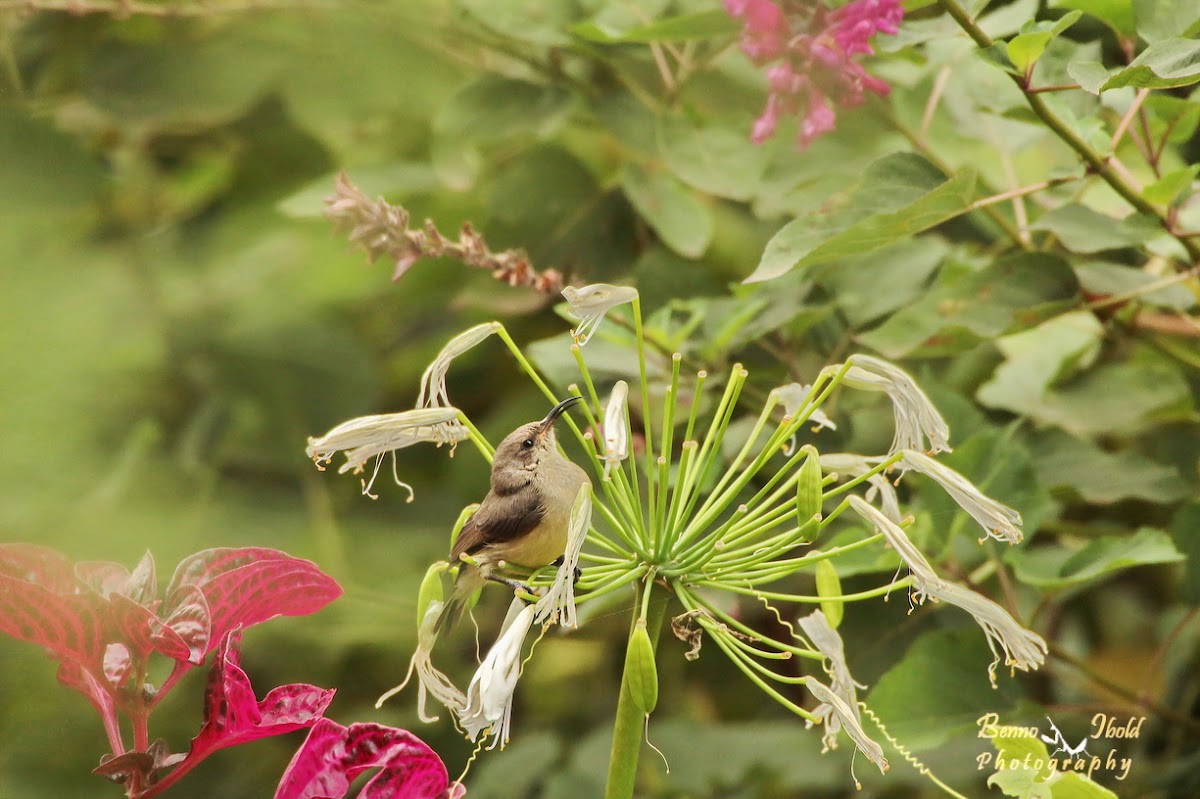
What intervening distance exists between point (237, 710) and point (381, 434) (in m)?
0.08

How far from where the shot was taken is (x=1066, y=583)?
42 cm

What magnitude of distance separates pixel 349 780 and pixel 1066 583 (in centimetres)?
27

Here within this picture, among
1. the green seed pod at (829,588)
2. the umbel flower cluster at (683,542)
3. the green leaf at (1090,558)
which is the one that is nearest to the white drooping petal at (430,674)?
the umbel flower cluster at (683,542)

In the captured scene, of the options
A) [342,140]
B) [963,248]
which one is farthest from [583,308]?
[342,140]

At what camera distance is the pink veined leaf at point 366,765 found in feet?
0.91

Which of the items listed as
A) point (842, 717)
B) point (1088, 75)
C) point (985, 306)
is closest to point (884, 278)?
point (985, 306)

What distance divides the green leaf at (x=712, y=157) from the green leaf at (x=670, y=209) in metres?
0.02

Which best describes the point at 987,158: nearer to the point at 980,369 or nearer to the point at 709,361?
the point at 980,369

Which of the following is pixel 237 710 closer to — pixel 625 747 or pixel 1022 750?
pixel 625 747

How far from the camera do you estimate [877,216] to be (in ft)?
1.23

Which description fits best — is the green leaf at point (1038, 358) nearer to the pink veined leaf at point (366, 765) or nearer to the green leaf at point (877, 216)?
the green leaf at point (877, 216)

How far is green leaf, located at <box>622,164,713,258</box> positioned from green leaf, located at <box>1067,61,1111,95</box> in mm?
207

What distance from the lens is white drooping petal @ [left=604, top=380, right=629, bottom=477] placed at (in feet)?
0.93

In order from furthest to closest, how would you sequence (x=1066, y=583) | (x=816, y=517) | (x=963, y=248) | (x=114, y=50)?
(x=114, y=50) → (x=963, y=248) → (x=1066, y=583) → (x=816, y=517)
